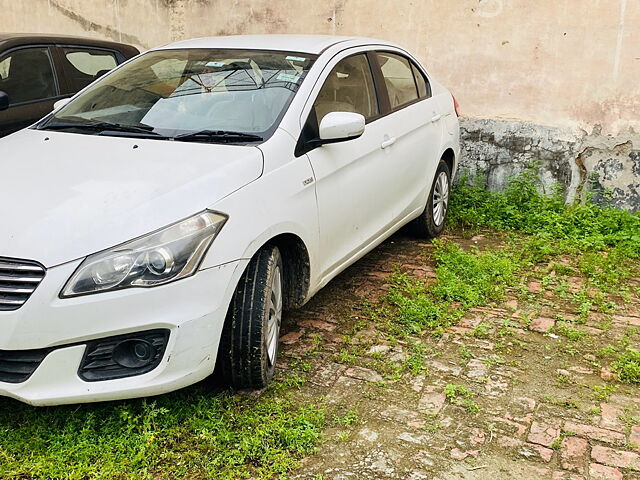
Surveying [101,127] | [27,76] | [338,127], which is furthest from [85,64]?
[338,127]

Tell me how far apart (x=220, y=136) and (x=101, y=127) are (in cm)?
77

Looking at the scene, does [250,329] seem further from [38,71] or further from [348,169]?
[38,71]

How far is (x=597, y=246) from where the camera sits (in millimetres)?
6418

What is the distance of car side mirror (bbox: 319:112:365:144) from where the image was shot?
4141 millimetres

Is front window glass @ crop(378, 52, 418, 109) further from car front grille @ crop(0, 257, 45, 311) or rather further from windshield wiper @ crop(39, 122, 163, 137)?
car front grille @ crop(0, 257, 45, 311)

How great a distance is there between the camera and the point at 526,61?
7195 mm

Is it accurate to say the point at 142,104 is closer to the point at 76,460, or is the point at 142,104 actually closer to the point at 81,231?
the point at 81,231

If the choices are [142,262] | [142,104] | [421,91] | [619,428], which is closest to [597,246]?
[421,91]

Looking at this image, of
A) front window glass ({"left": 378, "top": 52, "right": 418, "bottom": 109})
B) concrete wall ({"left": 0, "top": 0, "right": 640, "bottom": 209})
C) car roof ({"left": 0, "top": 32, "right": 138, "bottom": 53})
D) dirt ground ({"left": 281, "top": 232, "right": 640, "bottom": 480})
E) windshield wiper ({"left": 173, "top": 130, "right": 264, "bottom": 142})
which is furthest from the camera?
concrete wall ({"left": 0, "top": 0, "right": 640, "bottom": 209})

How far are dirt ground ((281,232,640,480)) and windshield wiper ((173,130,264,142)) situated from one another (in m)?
1.24

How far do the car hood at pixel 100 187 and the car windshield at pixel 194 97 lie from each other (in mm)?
195

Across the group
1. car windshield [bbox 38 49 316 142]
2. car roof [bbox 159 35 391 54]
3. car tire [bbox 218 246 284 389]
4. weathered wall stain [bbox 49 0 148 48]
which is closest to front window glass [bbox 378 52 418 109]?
car roof [bbox 159 35 391 54]

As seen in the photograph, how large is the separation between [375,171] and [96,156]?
6.03ft

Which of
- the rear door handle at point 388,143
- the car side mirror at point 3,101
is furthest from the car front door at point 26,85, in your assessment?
the rear door handle at point 388,143
